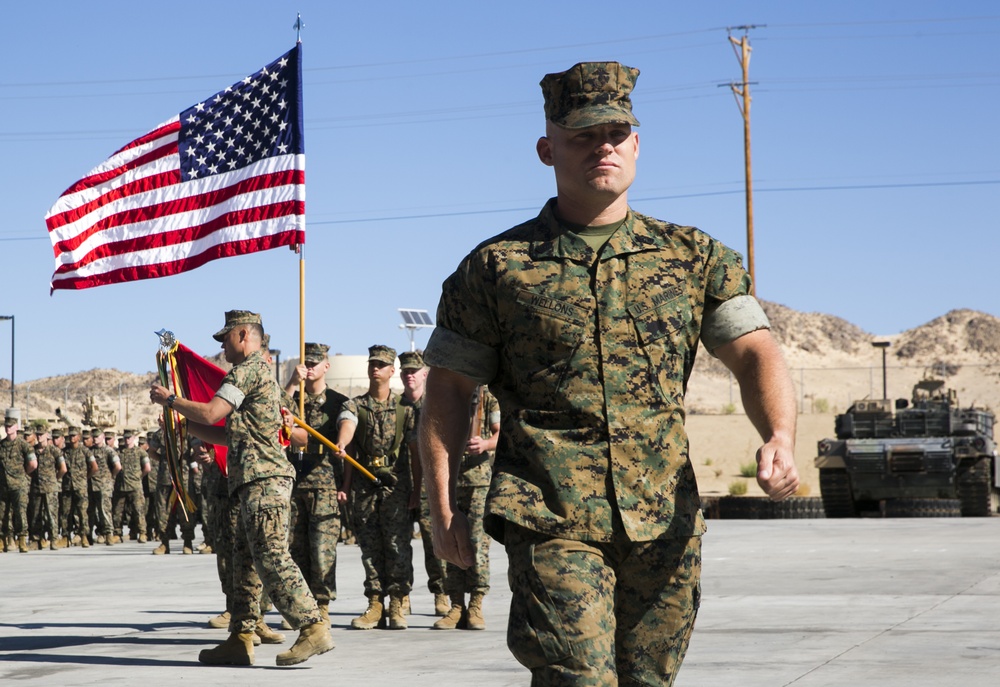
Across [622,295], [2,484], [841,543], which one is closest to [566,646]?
[622,295]

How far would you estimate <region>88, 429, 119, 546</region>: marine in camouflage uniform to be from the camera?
26.6 m

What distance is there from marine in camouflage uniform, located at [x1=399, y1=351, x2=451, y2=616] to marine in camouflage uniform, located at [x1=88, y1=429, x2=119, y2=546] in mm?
15775

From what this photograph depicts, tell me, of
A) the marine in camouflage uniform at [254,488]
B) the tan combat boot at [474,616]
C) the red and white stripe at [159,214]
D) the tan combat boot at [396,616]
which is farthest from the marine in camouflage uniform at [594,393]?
the red and white stripe at [159,214]

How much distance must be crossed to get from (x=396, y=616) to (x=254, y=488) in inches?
101

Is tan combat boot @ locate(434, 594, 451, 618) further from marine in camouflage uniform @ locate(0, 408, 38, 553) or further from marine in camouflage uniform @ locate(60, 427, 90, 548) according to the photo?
marine in camouflage uniform @ locate(60, 427, 90, 548)

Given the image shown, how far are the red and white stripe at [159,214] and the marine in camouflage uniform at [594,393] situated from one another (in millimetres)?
8367

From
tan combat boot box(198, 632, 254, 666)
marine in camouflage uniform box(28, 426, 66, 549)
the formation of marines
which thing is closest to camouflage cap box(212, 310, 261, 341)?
A: the formation of marines

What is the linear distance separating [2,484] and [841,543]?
42.5 feet

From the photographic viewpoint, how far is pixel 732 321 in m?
4.26

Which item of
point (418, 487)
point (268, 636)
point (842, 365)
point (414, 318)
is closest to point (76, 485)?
point (418, 487)

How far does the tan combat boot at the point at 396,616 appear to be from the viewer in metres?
11.1

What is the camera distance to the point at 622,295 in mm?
4230

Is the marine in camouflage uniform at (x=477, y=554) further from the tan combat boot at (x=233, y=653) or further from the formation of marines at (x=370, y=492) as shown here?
the tan combat boot at (x=233, y=653)

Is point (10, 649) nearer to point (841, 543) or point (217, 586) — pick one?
point (217, 586)
